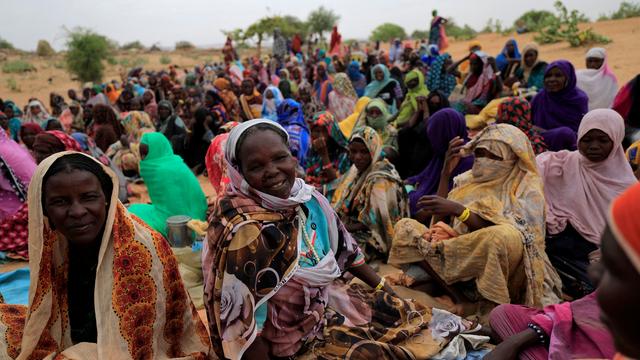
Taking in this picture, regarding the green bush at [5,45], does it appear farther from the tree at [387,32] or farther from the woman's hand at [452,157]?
the woman's hand at [452,157]

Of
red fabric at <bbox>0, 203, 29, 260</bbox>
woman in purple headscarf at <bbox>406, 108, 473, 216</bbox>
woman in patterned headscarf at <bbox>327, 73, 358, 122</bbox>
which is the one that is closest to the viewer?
woman in purple headscarf at <bbox>406, 108, 473, 216</bbox>

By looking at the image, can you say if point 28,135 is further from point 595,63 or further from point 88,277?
point 595,63

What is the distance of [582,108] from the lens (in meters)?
5.99

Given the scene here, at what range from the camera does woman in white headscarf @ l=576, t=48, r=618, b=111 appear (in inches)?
289

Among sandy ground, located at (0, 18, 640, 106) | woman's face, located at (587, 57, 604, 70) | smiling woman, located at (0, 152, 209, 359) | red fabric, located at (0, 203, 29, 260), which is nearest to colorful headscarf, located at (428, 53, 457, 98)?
woman's face, located at (587, 57, 604, 70)

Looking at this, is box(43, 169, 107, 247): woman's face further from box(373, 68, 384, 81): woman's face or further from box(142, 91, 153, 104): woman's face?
box(142, 91, 153, 104): woman's face

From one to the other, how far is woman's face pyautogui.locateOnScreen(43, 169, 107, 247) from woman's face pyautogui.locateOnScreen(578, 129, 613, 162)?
364 cm

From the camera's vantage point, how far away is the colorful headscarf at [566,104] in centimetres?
596

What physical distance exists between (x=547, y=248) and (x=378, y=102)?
3.30 meters

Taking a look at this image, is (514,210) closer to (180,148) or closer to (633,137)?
(633,137)

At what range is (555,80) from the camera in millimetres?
5938

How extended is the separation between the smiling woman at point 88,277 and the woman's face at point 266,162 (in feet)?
2.19

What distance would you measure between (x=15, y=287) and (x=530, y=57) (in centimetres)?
944

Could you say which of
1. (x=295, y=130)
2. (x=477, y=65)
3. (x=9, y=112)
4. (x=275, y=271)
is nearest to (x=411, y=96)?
(x=477, y=65)
